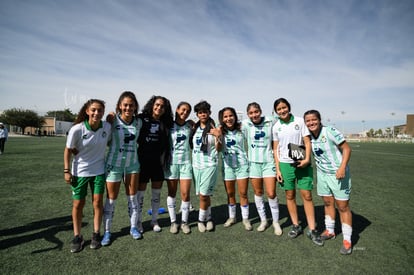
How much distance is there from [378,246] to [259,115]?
2664 millimetres

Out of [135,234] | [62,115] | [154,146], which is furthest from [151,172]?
[62,115]

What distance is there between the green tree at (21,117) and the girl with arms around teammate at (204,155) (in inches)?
2864

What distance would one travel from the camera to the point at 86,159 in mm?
3244

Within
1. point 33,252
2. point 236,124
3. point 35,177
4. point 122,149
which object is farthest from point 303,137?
point 35,177

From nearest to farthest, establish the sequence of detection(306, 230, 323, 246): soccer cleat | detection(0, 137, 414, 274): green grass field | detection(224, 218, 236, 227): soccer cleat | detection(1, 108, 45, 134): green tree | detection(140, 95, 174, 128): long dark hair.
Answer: detection(0, 137, 414, 274): green grass field → detection(306, 230, 323, 246): soccer cleat → detection(140, 95, 174, 128): long dark hair → detection(224, 218, 236, 227): soccer cleat → detection(1, 108, 45, 134): green tree

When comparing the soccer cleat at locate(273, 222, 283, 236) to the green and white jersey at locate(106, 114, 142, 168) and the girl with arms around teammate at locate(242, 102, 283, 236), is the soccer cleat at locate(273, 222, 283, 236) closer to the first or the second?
the girl with arms around teammate at locate(242, 102, 283, 236)

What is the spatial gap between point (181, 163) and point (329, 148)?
231cm

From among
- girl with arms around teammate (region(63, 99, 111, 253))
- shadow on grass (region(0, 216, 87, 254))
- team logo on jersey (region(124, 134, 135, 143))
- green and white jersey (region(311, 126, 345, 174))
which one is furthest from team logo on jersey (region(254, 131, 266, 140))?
shadow on grass (region(0, 216, 87, 254))

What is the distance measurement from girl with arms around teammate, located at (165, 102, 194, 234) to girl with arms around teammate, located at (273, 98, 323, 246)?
1496 mm

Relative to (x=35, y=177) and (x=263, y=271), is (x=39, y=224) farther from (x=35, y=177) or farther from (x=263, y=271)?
(x=35, y=177)

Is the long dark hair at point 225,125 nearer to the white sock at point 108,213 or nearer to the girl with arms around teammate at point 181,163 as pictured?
the girl with arms around teammate at point 181,163

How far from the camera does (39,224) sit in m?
4.00

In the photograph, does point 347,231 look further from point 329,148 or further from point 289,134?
point 289,134

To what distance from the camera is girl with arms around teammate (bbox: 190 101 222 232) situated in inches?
150
